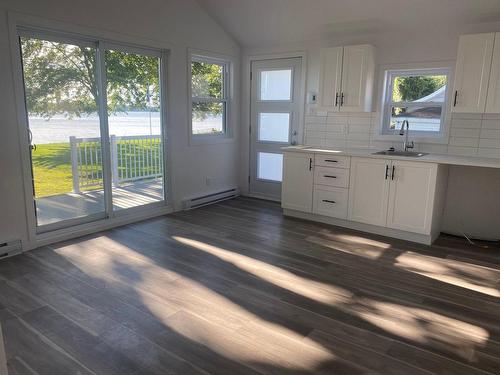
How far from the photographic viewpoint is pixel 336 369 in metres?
2.10

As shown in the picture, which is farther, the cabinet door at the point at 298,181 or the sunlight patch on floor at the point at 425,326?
the cabinet door at the point at 298,181

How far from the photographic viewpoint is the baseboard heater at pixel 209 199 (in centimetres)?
536

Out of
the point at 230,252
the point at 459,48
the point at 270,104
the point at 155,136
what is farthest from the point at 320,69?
the point at 230,252

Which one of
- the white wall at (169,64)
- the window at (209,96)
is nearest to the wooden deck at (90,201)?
the white wall at (169,64)

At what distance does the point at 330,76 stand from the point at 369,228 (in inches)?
76.0

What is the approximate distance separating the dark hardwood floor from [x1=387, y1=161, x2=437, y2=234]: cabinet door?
0.27m

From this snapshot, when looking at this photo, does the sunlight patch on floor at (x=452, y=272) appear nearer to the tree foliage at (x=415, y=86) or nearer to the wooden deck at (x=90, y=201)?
the tree foliage at (x=415, y=86)

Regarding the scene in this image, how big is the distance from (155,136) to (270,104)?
6.08ft

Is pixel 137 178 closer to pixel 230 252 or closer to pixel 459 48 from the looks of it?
pixel 230 252

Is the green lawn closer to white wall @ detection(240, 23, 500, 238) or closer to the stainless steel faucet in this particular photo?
white wall @ detection(240, 23, 500, 238)

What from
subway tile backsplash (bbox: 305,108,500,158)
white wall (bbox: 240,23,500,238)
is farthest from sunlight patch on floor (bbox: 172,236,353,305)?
subway tile backsplash (bbox: 305,108,500,158)

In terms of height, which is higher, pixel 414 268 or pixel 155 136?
pixel 155 136

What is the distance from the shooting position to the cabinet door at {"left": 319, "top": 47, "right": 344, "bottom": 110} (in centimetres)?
465

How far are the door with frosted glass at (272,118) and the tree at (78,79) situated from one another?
169cm
